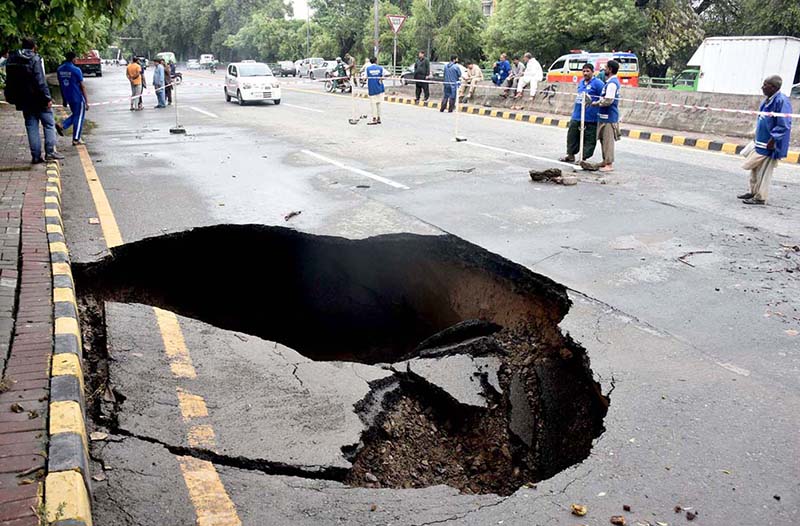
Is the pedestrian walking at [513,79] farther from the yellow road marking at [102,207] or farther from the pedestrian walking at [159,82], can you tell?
the yellow road marking at [102,207]

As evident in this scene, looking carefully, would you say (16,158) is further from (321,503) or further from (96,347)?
(321,503)

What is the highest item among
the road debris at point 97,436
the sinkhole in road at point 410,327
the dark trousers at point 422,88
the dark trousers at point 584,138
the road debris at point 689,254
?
the dark trousers at point 422,88

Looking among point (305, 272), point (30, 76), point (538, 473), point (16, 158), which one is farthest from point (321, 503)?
point (16, 158)

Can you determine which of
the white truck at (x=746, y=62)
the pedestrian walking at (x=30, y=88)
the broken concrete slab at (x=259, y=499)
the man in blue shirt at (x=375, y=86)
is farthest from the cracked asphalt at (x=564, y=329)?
the white truck at (x=746, y=62)

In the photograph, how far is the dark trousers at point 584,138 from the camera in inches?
430

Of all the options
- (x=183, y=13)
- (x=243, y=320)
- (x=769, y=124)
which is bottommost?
(x=243, y=320)

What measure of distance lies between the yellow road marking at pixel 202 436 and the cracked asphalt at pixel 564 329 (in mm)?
51

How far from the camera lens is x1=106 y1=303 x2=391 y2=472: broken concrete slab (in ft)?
10.8

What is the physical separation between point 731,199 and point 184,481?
8058mm

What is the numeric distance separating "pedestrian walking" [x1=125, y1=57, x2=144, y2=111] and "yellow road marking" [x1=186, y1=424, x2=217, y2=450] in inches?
781

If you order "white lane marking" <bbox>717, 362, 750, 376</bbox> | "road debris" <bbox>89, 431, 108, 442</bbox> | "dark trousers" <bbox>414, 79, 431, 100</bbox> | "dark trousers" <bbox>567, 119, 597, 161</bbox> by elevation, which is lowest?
"road debris" <bbox>89, 431, 108, 442</bbox>

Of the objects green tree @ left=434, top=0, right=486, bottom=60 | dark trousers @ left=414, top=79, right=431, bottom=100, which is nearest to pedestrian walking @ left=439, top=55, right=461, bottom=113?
dark trousers @ left=414, top=79, right=431, bottom=100

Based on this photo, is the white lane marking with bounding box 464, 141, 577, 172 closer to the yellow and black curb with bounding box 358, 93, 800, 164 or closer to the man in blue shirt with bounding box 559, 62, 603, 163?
the man in blue shirt with bounding box 559, 62, 603, 163

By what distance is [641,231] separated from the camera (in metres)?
7.05
